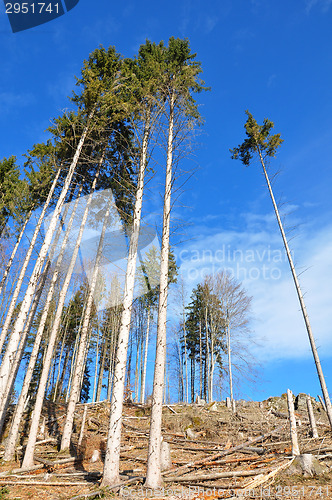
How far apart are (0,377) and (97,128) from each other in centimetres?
1131

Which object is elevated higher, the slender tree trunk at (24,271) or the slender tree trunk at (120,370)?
the slender tree trunk at (24,271)

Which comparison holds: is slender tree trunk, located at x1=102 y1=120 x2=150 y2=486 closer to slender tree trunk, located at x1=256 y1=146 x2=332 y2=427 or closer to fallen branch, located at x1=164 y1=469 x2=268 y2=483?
fallen branch, located at x1=164 y1=469 x2=268 y2=483

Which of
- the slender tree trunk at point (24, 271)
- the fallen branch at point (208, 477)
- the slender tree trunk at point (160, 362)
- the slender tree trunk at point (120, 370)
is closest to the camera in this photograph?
the slender tree trunk at point (160, 362)

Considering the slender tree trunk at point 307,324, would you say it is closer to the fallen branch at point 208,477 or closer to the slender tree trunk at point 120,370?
the fallen branch at point 208,477

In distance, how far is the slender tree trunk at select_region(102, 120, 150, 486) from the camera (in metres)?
5.99

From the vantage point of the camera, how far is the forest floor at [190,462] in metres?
5.65

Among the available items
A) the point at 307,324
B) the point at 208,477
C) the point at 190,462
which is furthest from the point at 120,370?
the point at 307,324

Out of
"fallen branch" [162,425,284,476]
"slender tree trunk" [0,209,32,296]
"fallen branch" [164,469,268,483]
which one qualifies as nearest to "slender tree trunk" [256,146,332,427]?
"fallen branch" [162,425,284,476]

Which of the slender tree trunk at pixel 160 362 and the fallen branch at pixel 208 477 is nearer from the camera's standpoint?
the slender tree trunk at pixel 160 362

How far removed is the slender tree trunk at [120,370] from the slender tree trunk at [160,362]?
31.7 inches

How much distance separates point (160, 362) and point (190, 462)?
3.65 metres

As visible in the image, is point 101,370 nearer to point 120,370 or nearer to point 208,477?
point 120,370

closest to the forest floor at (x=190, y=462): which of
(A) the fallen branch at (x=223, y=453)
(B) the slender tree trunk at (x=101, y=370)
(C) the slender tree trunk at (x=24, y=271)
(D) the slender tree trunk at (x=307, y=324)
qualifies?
(A) the fallen branch at (x=223, y=453)

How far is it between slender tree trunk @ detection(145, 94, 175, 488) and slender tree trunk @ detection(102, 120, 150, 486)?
80cm
